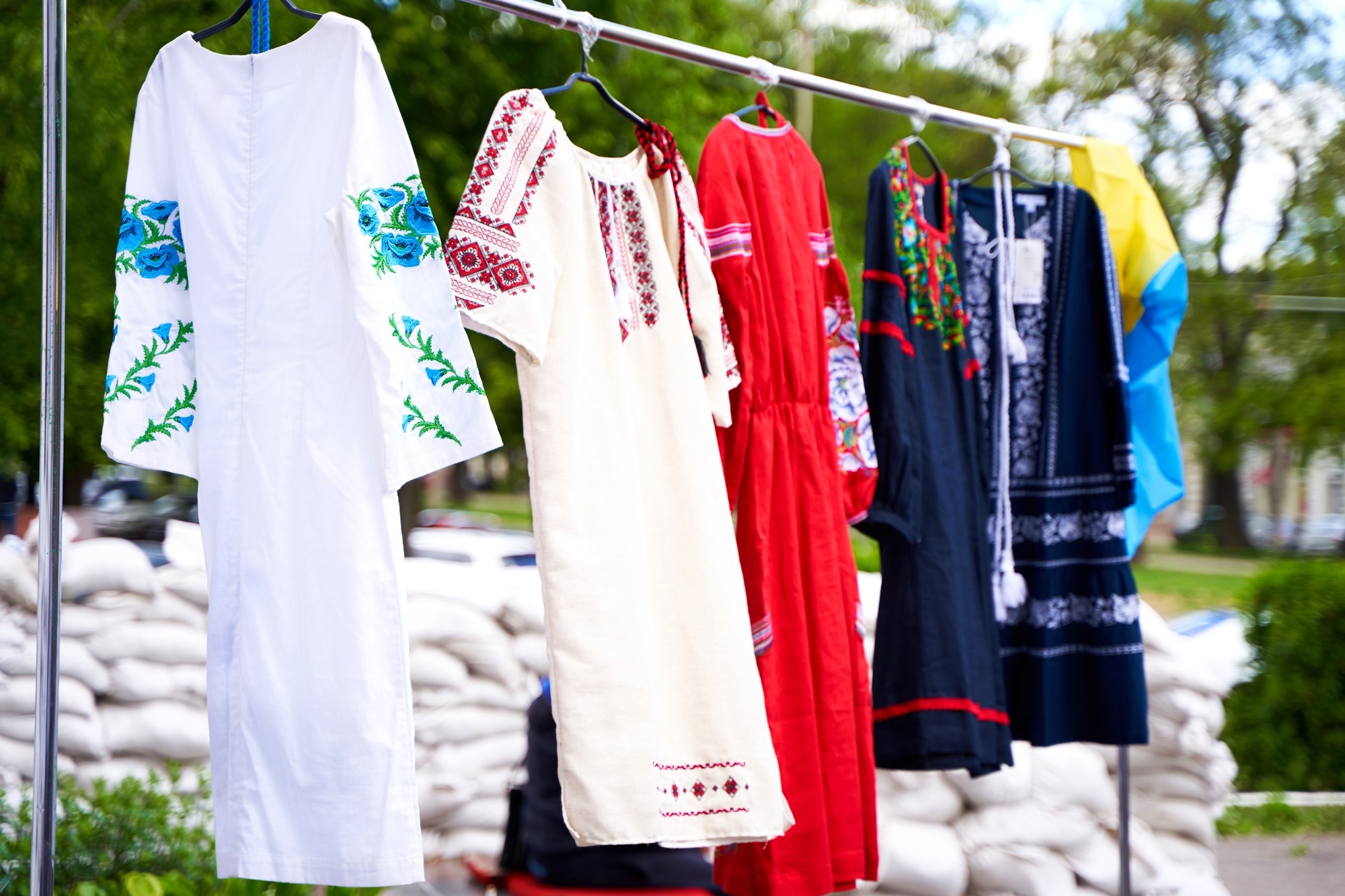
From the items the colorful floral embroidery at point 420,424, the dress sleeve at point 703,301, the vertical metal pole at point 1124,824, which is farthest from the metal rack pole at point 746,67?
the vertical metal pole at point 1124,824

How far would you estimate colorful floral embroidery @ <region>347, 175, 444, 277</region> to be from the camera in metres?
1.60

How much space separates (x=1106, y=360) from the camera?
249cm

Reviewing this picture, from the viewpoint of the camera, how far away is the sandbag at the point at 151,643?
384 centimetres

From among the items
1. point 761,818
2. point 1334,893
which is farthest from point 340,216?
point 1334,893

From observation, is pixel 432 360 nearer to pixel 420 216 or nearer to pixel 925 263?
pixel 420 216

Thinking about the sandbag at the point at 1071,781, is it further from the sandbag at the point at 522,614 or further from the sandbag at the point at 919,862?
the sandbag at the point at 522,614

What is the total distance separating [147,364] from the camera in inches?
65.6

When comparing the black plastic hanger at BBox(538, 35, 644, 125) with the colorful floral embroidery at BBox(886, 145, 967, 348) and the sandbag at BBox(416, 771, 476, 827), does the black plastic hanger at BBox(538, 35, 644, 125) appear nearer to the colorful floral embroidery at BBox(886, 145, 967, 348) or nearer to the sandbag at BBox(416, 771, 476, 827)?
the colorful floral embroidery at BBox(886, 145, 967, 348)

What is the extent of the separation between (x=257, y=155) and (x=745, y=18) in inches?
514

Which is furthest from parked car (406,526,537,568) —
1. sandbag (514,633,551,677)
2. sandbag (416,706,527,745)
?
sandbag (416,706,527,745)

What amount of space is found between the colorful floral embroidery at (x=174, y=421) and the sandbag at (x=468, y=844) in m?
2.76

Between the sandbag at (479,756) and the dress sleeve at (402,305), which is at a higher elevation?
the dress sleeve at (402,305)

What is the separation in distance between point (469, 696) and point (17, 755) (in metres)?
1.47

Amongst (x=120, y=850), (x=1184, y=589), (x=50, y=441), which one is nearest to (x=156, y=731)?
(x=120, y=850)
